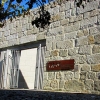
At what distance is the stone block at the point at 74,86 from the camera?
6805 millimetres

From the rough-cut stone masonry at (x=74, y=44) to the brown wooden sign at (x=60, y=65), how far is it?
4.7 inches

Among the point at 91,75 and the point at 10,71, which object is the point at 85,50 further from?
the point at 10,71

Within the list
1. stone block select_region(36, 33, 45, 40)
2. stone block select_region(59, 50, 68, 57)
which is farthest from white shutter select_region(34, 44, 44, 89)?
stone block select_region(59, 50, 68, 57)

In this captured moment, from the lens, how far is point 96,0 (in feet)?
22.4

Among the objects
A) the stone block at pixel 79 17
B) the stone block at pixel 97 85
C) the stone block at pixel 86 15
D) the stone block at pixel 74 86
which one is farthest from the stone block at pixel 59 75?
the stone block at pixel 86 15

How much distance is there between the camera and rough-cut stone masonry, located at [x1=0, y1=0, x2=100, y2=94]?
6.65 meters

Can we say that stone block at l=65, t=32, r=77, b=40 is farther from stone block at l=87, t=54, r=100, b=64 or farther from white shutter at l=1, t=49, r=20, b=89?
white shutter at l=1, t=49, r=20, b=89

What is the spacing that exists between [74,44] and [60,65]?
2.51ft

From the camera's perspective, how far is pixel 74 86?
6949mm

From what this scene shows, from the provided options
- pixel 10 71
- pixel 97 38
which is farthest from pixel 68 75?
pixel 10 71

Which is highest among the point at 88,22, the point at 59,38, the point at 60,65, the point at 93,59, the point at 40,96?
the point at 88,22

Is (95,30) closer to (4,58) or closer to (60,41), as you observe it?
(60,41)

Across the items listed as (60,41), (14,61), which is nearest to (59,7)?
(60,41)

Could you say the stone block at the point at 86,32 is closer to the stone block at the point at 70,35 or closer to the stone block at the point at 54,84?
the stone block at the point at 70,35
